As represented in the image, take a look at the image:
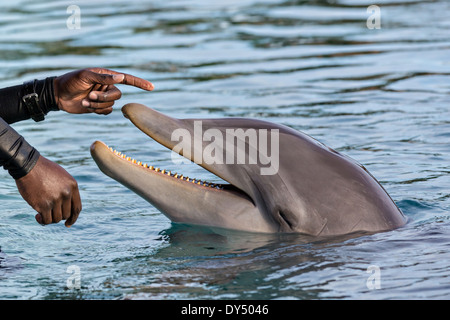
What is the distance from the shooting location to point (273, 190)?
544 centimetres

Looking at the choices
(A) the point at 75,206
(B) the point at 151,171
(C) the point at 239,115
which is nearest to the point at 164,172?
(B) the point at 151,171

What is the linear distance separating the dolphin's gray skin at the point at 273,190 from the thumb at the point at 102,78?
0.20 metres

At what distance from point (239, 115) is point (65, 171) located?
5.31 meters

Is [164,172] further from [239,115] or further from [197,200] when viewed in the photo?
[239,115]

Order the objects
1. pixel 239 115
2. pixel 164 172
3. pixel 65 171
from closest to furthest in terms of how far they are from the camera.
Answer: pixel 65 171 → pixel 164 172 → pixel 239 115

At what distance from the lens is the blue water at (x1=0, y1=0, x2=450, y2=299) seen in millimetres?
5039

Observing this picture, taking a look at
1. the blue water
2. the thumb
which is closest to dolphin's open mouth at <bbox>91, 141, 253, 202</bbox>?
the blue water

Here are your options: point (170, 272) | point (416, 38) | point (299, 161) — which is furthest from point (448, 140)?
point (416, 38)

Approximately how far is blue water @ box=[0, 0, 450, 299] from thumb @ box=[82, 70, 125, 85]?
3.78 feet

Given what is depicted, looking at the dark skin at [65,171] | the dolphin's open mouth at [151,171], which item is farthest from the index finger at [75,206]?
the dolphin's open mouth at [151,171]

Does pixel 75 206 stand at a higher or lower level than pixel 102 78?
lower

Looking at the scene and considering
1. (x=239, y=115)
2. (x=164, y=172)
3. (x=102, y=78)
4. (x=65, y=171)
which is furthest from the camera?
(x=239, y=115)

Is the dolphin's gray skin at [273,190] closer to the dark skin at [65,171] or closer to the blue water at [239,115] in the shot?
the blue water at [239,115]

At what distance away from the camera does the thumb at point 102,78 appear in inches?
211
